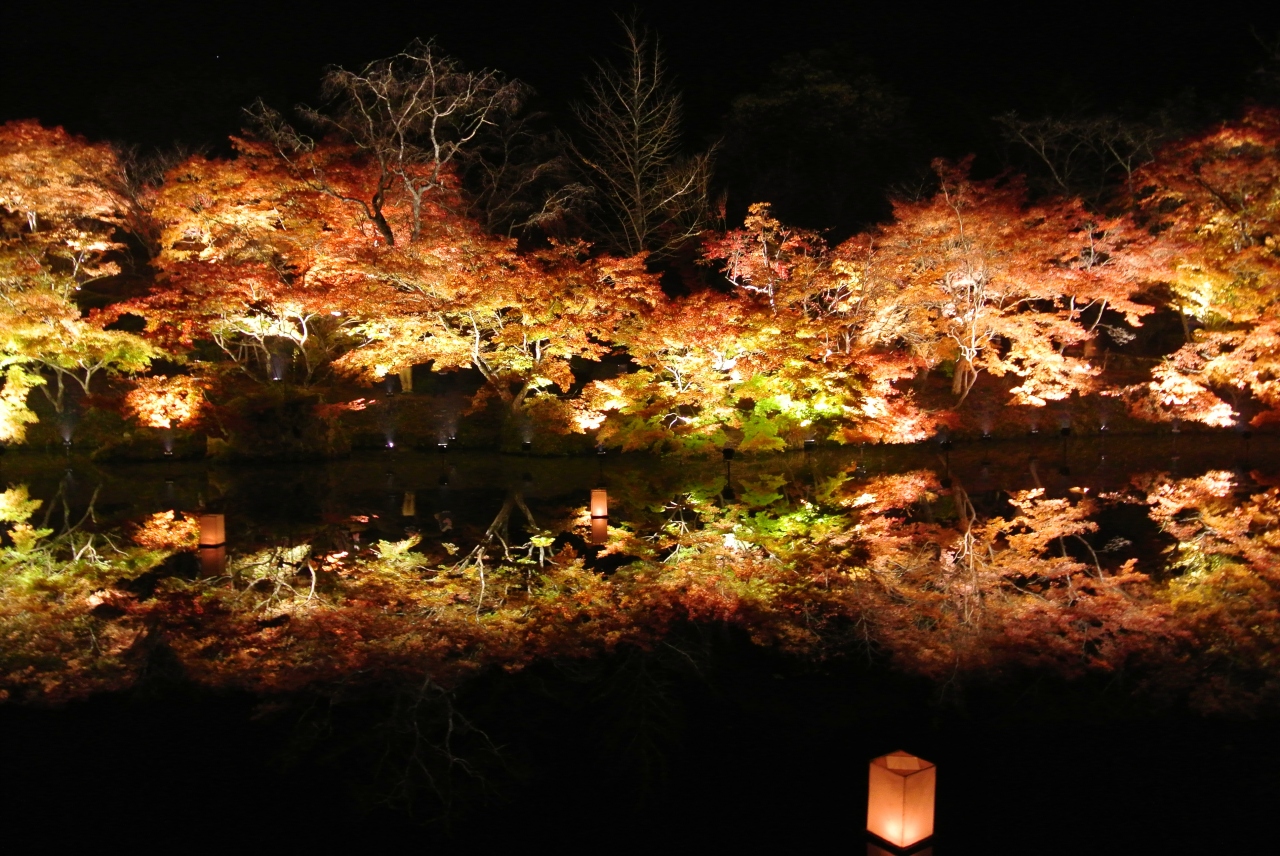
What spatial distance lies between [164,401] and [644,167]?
10897 millimetres

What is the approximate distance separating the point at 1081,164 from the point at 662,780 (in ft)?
75.1

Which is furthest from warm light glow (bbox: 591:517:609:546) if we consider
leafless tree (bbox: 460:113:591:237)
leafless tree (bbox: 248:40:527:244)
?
leafless tree (bbox: 460:113:591:237)

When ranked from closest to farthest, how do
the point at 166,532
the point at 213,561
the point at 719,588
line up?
the point at 719,588 → the point at 213,561 → the point at 166,532

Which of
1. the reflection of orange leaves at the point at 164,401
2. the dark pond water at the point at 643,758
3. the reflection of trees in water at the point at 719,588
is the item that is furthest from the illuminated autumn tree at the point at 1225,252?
the reflection of orange leaves at the point at 164,401

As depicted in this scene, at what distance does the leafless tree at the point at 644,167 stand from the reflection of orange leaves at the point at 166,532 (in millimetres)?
11348

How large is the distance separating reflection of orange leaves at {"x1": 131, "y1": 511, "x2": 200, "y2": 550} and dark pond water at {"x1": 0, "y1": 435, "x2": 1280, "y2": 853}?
3.54m

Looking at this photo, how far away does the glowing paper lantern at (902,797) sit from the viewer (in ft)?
10.4

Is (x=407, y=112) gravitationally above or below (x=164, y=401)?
above

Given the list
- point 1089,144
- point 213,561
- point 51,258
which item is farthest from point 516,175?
point 213,561

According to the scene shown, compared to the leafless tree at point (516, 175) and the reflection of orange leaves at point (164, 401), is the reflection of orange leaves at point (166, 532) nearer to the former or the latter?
the reflection of orange leaves at point (164, 401)

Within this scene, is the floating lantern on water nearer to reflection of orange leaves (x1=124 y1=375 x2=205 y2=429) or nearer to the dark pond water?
the dark pond water

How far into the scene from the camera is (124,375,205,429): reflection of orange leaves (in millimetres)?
14250

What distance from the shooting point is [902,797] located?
3191mm

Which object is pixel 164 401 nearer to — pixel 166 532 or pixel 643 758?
pixel 166 532
